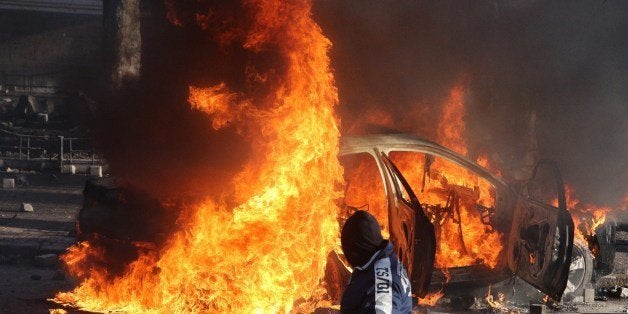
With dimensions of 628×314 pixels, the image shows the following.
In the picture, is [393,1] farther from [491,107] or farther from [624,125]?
[624,125]

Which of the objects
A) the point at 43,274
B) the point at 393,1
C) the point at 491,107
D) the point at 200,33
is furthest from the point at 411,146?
the point at 491,107

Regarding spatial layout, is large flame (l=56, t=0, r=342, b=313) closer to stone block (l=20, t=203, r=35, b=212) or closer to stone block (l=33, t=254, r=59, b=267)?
stone block (l=33, t=254, r=59, b=267)

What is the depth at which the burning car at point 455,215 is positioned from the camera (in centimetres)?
701

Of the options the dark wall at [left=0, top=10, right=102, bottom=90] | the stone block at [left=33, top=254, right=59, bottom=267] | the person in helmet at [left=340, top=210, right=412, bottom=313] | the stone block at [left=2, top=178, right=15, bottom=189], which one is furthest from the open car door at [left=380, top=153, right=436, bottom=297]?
the dark wall at [left=0, top=10, right=102, bottom=90]

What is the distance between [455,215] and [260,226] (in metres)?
2.62

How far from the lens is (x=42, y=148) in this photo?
854 inches

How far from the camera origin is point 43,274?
32.2 feet

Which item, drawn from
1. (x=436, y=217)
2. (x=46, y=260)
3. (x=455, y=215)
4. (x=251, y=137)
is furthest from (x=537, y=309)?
(x=46, y=260)

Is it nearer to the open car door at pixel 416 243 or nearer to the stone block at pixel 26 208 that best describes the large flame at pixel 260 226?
the open car door at pixel 416 243

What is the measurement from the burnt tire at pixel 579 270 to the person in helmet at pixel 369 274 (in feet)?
18.4

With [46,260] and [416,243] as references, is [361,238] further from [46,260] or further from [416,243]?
[46,260]

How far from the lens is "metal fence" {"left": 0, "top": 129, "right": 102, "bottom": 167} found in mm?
21328

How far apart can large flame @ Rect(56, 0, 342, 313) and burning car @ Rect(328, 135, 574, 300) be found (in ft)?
1.63

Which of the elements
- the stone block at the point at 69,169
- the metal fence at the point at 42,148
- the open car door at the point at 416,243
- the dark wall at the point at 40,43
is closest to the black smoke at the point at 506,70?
the open car door at the point at 416,243
